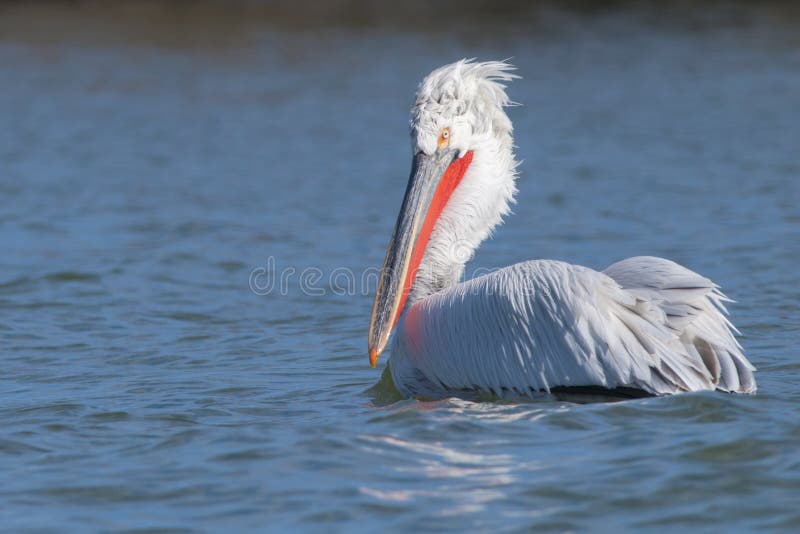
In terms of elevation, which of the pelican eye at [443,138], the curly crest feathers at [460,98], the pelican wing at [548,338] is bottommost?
the pelican wing at [548,338]

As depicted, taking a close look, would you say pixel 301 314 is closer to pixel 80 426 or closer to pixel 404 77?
pixel 80 426

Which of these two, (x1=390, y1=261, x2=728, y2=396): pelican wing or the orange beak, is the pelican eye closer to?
the orange beak

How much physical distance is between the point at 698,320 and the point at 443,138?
1.49m

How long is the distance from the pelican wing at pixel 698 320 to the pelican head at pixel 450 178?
0.96m

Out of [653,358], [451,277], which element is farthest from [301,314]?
[653,358]

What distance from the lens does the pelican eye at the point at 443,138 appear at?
226 inches

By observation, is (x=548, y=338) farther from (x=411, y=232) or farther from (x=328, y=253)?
(x=328, y=253)

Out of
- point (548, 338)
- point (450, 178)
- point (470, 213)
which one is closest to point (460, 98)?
point (450, 178)

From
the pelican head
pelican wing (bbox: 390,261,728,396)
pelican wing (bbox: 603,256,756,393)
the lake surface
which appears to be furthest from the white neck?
pelican wing (bbox: 603,256,756,393)

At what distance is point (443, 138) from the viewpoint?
5.77 m

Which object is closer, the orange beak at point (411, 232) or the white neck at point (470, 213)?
the orange beak at point (411, 232)

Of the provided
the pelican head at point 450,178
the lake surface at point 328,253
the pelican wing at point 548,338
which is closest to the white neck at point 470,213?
the pelican head at point 450,178

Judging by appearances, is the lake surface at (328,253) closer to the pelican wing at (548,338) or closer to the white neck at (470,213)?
the pelican wing at (548,338)

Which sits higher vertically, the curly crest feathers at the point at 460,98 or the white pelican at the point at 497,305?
the curly crest feathers at the point at 460,98
